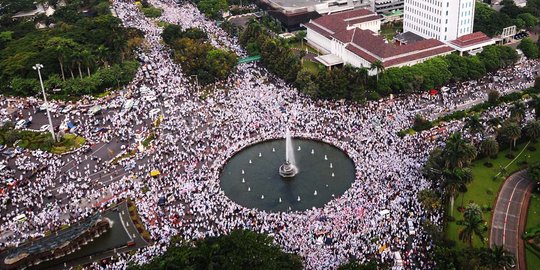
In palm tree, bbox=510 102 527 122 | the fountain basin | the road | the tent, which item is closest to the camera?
the road

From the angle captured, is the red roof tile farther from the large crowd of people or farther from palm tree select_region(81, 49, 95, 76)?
palm tree select_region(81, 49, 95, 76)

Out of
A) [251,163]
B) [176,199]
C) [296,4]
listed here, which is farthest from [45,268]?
[296,4]

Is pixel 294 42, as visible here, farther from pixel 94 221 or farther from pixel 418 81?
pixel 94 221

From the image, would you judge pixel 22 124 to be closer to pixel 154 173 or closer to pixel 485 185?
pixel 154 173

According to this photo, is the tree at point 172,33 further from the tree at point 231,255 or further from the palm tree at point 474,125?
the tree at point 231,255

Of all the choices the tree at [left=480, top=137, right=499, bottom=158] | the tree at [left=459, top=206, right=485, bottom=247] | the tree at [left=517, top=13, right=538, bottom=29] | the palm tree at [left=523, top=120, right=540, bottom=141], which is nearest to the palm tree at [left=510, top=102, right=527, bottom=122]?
the palm tree at [left=523, top=120, right=540, bottom=141]
